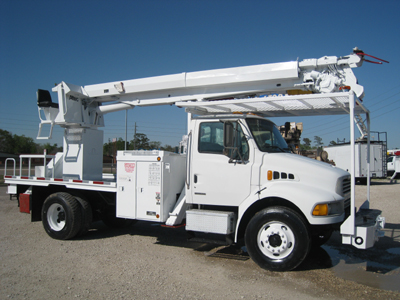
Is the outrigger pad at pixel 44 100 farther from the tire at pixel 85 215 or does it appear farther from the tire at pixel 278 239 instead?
the tire at pixel 278 239

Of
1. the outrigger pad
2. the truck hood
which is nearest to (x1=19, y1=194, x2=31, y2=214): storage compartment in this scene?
the outrigger pad

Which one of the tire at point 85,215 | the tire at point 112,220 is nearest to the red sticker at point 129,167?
the tire at point 85,215

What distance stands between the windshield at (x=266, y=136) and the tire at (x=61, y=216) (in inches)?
169

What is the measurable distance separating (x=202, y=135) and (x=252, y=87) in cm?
150

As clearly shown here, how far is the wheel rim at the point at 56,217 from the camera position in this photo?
7438 mm

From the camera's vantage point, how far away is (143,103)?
7.83 metres

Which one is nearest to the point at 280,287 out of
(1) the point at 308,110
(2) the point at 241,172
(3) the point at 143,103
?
(2) the point at 241,172

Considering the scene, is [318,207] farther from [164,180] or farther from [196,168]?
[164,180]

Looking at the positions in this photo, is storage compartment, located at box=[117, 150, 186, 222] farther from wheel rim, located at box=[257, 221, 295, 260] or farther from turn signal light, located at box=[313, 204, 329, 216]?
turn signal light, located at box=[313, 204, 329, 216]

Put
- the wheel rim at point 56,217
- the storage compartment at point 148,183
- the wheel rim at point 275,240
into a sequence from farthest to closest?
the wheel rim at point 56,217, the storage compartment at point 148,183, the wheel rim at point 275,240

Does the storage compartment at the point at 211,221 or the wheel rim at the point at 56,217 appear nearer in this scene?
the storage compartment at the point at 211,221

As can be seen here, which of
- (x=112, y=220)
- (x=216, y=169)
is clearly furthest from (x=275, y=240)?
(x=112, y=220)

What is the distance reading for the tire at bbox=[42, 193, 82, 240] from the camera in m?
7.12

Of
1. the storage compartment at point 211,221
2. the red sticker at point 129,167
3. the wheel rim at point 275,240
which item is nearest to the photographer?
the wheel rim at point 275,240
